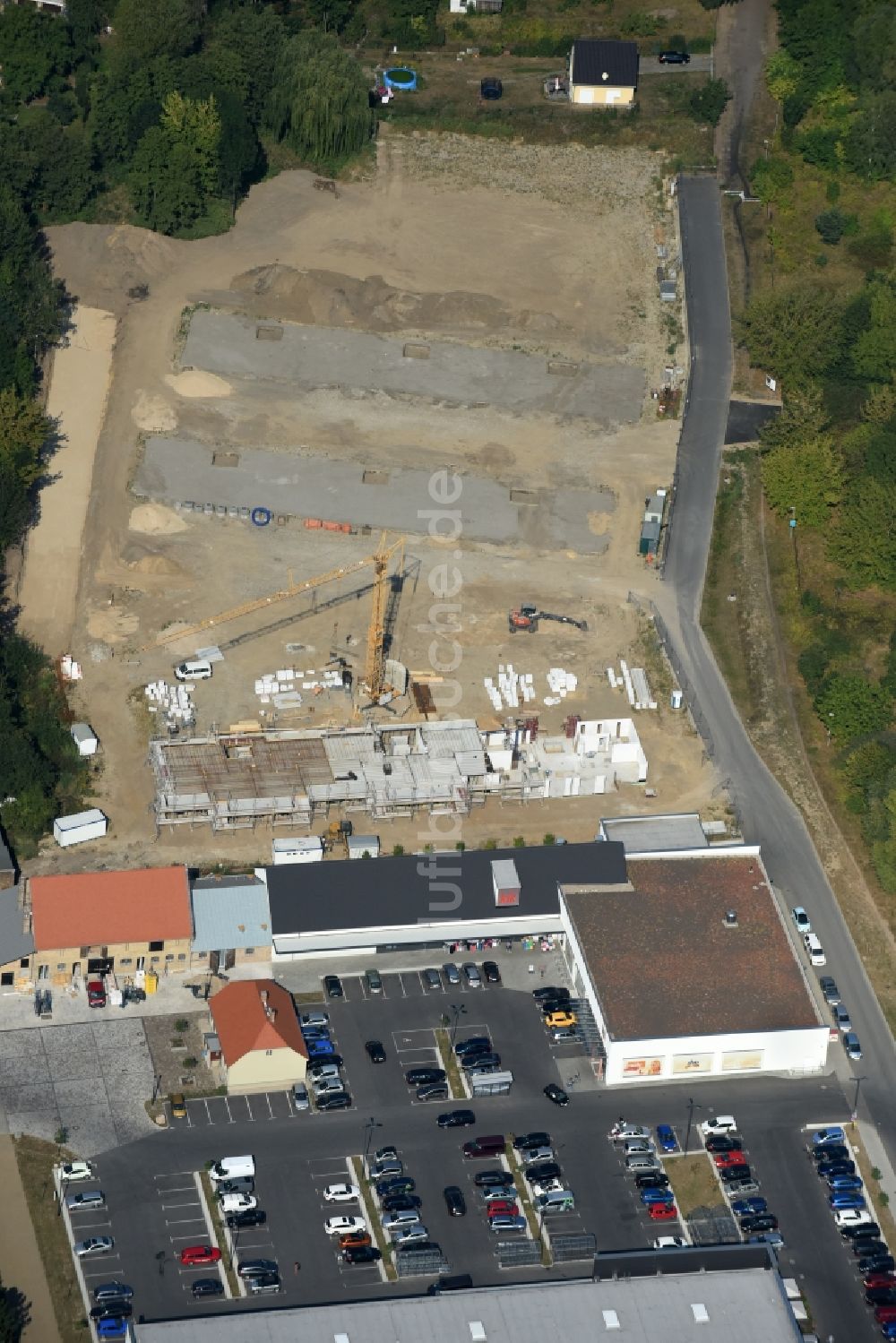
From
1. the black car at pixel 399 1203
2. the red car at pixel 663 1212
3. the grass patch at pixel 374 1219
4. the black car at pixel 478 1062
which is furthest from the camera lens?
the black car at pixel 478 1062

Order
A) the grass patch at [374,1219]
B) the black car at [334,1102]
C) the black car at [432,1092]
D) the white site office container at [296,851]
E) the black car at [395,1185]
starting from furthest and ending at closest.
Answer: the white site office container at [296,851], the black car at [432,1092], the black car at [334,1102], the black car at [395,1185], the grass patch at [374,1219]

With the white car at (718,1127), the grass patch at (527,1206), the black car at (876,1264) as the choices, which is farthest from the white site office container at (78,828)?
the black car at (876,1264)

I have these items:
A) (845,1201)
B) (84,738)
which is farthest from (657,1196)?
(84,738)

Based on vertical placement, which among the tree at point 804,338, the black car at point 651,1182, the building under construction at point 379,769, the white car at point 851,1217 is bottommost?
the white car at point 851,1217

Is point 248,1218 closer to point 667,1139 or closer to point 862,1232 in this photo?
point 667,1139

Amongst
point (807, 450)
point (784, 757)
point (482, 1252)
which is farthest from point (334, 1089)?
point (807, 450)

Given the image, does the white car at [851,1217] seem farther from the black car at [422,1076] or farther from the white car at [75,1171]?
the white car at [75,1171]

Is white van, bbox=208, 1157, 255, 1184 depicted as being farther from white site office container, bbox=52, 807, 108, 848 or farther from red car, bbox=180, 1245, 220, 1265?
white site office container, bbox=52, 807, 108, 848
